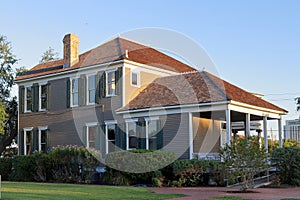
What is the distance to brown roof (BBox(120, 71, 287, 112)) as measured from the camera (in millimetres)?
22766

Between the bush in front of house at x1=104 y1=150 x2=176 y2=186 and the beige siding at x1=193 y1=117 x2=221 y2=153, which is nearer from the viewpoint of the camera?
the bush in front of house at x1=104 y1=150 x2=176 y2=186

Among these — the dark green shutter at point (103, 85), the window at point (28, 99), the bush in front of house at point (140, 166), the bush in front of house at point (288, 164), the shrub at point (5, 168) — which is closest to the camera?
the bush in front of house at point (288, 164)

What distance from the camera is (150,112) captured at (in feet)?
79.2

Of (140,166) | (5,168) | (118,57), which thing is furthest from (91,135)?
(140,166)

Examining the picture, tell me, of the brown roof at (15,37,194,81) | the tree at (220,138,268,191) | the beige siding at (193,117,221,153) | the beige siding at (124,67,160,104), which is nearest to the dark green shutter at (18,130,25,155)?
the brown roof at (15,37,194,81)

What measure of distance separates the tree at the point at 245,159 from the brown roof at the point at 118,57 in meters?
10.4

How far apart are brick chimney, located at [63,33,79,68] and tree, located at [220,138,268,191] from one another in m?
14.8

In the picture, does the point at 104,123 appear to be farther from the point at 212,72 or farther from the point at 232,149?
the point at 232,149

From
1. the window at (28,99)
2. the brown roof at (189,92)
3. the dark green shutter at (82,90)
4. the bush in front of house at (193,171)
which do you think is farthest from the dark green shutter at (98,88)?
the bush in front of house at (193,171)

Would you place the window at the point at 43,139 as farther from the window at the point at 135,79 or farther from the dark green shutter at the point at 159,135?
the dark green shutter at the point at 159,135

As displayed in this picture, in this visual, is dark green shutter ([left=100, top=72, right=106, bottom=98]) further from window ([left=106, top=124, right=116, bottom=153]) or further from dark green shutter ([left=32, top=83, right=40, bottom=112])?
dark green shutter ([left=32, top=83, right=40, bottom=112])

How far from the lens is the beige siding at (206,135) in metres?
24.5

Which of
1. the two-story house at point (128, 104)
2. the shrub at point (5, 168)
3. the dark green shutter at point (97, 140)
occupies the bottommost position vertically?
the shrub at point (5, 168)

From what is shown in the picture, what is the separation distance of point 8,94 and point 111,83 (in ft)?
52.8
